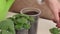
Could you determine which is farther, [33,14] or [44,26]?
[44,26]

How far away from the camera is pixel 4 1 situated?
56 cm

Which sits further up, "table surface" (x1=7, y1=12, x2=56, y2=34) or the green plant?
the green plant

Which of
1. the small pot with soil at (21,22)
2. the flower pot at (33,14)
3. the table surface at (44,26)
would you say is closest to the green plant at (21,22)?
the small pot with soil at (21,22)

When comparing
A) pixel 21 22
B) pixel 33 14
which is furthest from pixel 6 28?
pixel 33 14

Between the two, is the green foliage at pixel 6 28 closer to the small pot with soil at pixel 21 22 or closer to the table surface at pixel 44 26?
the small pot with soil at pixel 21 22

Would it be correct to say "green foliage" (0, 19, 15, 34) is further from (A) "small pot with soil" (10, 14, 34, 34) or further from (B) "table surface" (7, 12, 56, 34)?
(B) "table surface" (7, 12, 56, 34)

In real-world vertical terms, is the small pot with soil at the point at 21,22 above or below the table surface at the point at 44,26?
above

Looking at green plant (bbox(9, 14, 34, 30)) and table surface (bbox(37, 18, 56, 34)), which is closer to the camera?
green plant (bbox(9, 14, 34, 30))

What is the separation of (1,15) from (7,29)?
184mm

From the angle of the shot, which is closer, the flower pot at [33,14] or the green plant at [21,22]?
the green plant at [21,22]

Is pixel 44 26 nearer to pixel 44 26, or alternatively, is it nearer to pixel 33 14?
pixel 44 26

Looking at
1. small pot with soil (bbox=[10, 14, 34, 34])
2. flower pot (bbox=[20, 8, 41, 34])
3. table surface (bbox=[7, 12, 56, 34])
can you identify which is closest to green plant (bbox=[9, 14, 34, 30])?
small pot with soil (bbox=[10, 14, 34, 34])

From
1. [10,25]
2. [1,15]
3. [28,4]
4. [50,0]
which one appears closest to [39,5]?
[28,4]

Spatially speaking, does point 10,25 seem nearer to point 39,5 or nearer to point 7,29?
point 7,29
